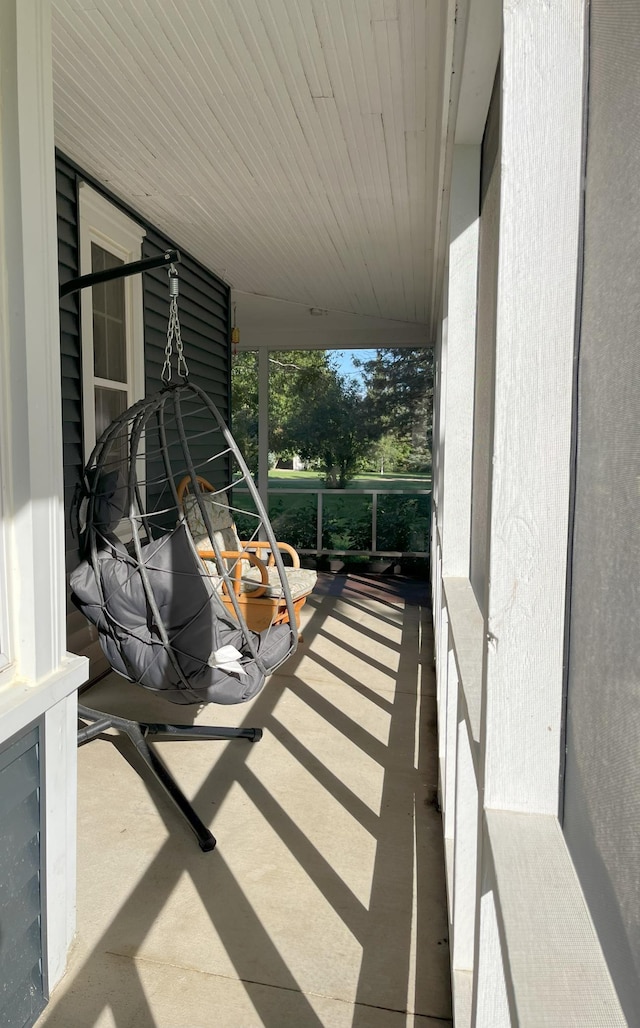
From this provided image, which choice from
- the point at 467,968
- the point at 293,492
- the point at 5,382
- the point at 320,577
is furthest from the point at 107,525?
the point at 293,492

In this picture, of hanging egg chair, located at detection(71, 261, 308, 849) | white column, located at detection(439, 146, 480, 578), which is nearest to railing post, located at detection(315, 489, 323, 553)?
hanging egg chair, located at detection(71, 261, 308, 849)

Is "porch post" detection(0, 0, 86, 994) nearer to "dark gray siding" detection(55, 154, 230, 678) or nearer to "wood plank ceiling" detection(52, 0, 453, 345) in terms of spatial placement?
"wood plank ceiling" detection(52, 0, 453, 345)

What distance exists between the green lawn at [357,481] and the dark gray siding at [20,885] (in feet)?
21.4

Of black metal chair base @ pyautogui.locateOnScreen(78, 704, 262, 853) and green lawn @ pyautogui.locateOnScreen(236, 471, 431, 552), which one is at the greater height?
green lawn @ pyautogui.locateOnScreen(236, 471, 431, 552)

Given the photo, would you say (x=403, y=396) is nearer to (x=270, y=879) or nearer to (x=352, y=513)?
(x=352, y=513)

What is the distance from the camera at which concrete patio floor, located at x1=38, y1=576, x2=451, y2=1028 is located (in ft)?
6.02

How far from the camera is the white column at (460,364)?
216cm

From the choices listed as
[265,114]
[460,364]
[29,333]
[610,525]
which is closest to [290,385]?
[265,114]

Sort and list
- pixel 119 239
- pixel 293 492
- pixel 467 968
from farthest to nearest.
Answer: pixel 293 492, pixel 119 239, pixel 467 968

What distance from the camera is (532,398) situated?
2.66 ft

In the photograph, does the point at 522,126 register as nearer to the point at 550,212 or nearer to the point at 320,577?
the point at 550,212

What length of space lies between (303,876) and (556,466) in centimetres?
201

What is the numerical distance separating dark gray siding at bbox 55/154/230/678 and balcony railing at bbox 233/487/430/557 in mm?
1970

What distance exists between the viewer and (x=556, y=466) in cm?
82
